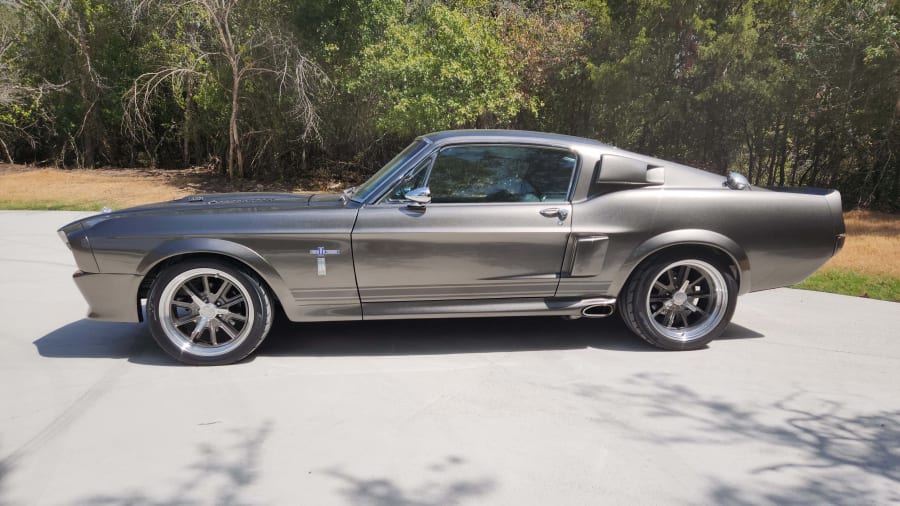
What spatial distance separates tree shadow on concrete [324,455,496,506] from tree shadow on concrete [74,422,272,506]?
1.26 ft

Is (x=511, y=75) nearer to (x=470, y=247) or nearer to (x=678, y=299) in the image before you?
(x=678, y=299)

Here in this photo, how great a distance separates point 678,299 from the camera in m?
4.63

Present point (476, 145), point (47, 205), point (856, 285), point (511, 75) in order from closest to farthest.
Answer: point (476, 145) → point (856, 285) → point (47, 205) → point (511, 75)

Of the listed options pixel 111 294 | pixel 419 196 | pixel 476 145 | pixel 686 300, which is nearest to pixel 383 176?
pixel 419 196

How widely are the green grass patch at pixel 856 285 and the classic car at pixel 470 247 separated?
2.33 m

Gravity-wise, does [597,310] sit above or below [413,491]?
above

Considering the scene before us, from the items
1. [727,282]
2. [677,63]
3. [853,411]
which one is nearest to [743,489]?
[853,411]

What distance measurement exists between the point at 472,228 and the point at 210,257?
1.71 meters

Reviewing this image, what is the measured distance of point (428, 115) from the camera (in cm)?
1375

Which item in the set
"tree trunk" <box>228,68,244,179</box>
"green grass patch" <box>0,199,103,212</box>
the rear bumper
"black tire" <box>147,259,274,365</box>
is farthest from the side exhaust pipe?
"tree trunk" <box>228,68,244,179</box>

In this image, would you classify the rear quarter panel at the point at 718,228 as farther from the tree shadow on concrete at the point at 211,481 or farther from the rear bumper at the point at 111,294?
the rear bumper at the point at 111,294

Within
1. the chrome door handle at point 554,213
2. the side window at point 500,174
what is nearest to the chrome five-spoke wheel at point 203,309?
the side window at point 500,174

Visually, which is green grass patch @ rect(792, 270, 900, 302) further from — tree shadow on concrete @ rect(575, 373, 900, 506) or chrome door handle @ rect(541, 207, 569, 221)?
chrome door handle @ rect(541, 207, 569, 221)

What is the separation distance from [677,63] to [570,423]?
40.7 feet
